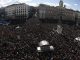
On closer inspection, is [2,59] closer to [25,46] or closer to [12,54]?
[12,54]

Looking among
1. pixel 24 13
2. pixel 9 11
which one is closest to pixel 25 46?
pixel 24 13

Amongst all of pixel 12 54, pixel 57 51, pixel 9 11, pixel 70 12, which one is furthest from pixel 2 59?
pixel 70 12

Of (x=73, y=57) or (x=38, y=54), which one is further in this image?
(x=73, y=57)

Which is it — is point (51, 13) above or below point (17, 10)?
below

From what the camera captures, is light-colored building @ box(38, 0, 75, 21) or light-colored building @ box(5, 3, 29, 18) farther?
light-colored building @ box(38, 0, 75, 21)

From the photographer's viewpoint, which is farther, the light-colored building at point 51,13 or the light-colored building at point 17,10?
the light-colored building at point 51,13

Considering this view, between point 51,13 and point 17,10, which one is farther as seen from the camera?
point 51,13

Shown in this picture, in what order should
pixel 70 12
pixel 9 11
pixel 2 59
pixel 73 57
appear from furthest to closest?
pixel 70 12, pixel 9 11, pixel 73 57, pixel 2 59

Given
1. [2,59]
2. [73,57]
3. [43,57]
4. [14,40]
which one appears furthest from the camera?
[14,40]
